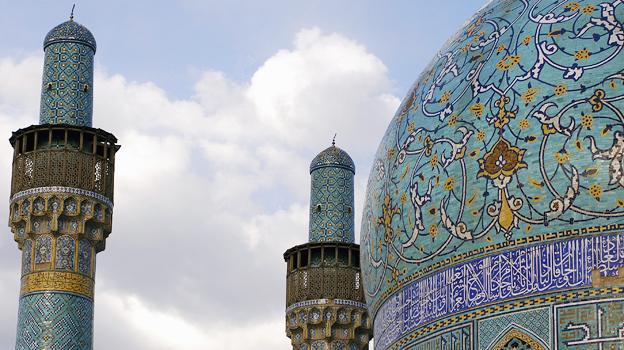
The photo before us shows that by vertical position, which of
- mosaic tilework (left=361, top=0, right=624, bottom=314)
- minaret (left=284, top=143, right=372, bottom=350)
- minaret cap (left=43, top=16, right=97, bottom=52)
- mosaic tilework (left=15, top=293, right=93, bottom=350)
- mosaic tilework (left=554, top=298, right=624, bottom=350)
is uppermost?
minaret cap (left=43, top=16, right=97, bottom=52)

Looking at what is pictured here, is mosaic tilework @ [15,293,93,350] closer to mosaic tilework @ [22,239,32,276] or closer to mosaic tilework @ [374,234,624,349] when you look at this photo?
mosaic tilework @ [22,239,32,276]

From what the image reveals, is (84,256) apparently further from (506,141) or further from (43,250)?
(506,141)

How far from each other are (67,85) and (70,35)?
1.78 ft

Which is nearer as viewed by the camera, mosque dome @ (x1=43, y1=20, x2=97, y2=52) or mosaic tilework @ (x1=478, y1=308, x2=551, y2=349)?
mosaic tilework @ (x1=478, y1=308, x2=551, y2=349)

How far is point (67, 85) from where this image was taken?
559 inches

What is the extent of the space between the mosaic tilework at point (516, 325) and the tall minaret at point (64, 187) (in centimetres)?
733

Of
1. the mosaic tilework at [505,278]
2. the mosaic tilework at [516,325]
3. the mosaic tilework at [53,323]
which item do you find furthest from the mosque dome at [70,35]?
the mosaic tilework at [516,325]

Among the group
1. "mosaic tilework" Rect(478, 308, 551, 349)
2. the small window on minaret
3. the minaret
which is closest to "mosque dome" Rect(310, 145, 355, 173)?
the minaret

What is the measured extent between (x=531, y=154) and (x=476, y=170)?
0.97ft

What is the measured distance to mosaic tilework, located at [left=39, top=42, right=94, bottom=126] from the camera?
14.1 meters

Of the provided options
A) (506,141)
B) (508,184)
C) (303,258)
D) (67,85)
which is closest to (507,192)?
(508,184)

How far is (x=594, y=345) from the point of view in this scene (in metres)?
6.03

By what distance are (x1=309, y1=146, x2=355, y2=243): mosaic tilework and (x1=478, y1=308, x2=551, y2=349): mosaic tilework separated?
10.1m

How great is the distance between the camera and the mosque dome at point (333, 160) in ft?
55.4
